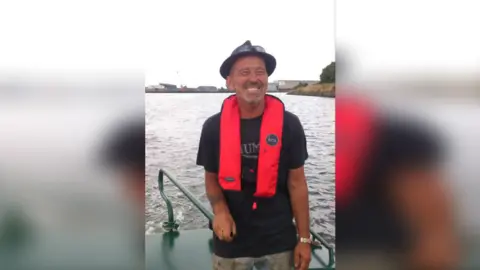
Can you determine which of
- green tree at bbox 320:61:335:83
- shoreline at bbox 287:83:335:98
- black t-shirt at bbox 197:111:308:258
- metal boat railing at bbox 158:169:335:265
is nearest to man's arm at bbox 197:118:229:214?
black t-shirt at bbox 197:111:308:258

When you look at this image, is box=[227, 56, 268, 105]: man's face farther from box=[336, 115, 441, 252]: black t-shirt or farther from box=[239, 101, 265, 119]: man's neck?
box=[336, 115, 441, 252]: black t-shirt

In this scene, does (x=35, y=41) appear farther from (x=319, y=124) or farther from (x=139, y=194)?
(x=319, y=124)

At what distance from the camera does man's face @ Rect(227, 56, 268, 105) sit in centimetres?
136

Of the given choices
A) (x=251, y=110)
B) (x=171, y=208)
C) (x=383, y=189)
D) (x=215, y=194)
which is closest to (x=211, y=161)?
(x=215, y=194)

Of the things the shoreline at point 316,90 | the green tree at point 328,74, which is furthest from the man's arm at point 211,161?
the green tree at point 328,74

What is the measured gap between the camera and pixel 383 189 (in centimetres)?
122

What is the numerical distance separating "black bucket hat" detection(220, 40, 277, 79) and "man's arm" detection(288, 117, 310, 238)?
0.69ft

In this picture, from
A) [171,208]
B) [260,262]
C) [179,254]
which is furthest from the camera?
[179,254]

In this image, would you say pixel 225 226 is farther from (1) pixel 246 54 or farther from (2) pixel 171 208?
(1) pixel 246 54

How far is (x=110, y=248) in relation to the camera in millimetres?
1071

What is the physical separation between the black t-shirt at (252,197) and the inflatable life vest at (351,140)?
0.18 metres

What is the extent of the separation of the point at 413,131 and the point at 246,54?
1.87ft

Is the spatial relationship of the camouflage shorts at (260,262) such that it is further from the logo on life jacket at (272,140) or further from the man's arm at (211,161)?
the logo on life jacket at (272,140)

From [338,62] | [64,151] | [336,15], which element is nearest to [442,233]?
[338,62]
